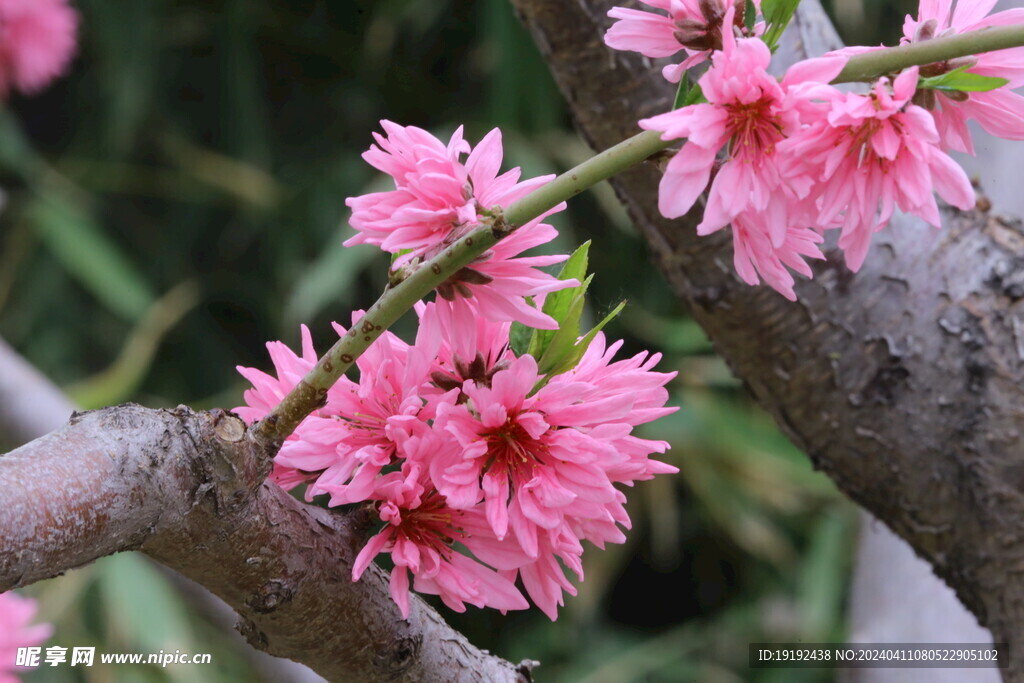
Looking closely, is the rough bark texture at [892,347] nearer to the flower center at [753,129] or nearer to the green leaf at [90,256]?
the flower center at [753,129]

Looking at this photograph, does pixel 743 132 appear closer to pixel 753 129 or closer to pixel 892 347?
pixel 753 129

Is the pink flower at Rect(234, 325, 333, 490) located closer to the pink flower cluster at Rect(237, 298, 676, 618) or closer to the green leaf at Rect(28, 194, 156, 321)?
the pink flower cluster at Rect(237, 298, 676, 618)

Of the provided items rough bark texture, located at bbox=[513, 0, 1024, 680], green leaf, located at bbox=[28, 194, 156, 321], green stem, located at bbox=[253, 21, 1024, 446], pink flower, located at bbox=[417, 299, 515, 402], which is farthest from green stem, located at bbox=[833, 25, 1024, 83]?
green leaf, located at bbox=[28, 194, 156, 321]

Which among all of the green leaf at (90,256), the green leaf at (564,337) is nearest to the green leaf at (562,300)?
the green leaf at (564,337)

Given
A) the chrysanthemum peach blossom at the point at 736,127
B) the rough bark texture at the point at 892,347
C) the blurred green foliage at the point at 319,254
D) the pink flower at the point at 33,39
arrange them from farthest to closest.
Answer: the blurred green foliage at the point at 319,254 → the pink flower at the point at 33,39 → the rough bark texture at the point at 892,347 → the chrysanthemum peach blossom at the point at 736,127

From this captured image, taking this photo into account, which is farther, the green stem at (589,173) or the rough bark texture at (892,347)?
the rough bark texture at (892,347)

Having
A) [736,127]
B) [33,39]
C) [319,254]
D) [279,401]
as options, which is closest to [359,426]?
[279,401]

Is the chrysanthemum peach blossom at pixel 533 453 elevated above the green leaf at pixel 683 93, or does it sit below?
below
